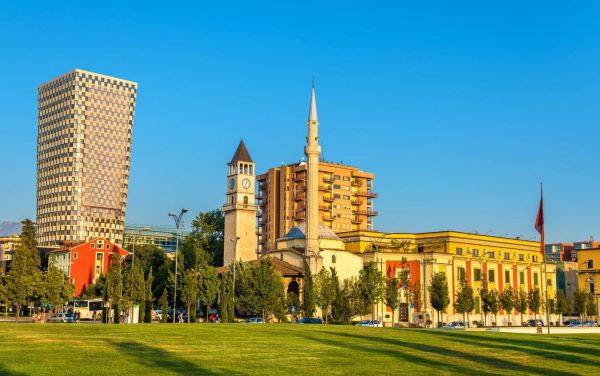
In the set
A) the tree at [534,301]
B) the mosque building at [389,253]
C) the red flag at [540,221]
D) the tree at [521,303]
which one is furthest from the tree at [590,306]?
the red flag at [540,221]

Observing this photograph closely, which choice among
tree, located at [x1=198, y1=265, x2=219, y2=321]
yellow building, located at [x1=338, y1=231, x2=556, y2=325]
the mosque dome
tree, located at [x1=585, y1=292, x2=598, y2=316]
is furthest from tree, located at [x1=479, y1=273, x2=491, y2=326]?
tree, located at [x1=198, y1=265, x2=219, y2=321]

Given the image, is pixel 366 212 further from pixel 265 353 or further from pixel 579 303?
pixel 265 353

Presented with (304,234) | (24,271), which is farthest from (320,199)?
(24,271)

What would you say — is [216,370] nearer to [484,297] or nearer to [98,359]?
[98,359]

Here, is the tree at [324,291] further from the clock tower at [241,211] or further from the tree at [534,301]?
the tree at [534,301]

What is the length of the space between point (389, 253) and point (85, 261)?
55245 millimetres

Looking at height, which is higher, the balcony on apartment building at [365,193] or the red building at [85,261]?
the balcony on apartment building at [365,193]

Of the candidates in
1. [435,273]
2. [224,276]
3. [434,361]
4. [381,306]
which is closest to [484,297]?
[435,273]

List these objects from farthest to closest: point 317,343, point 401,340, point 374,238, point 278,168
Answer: point 278,168
point 374,238
point 401,340
point 317,343

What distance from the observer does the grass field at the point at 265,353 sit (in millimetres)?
28219

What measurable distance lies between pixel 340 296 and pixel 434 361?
60.1m

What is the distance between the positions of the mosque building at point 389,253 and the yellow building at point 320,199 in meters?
41.3

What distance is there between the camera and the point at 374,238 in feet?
395

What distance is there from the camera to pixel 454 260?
363ft
